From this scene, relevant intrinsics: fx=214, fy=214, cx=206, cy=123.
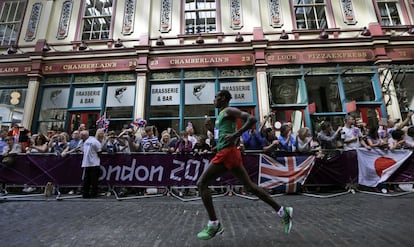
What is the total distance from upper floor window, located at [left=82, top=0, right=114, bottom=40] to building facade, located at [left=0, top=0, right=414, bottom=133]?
9 centimetres

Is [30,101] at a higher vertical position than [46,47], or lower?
lower

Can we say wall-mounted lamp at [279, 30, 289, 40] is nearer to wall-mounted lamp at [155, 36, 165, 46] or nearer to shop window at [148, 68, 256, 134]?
shop window at [148, 68, 256, 134]

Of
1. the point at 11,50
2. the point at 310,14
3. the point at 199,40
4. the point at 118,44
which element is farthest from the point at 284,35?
the point at 11,50

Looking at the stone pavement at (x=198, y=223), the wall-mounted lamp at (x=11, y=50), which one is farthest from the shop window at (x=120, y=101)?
the stone pavement at (x=198, y=223)

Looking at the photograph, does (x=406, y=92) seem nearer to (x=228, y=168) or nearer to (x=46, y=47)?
(x=228, y=168)

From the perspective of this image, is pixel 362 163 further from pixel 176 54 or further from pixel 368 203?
pixel 176 54

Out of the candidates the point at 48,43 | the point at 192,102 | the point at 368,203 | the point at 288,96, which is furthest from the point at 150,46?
the point at 368,203

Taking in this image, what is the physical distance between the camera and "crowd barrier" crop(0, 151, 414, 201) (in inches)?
Answer: 245

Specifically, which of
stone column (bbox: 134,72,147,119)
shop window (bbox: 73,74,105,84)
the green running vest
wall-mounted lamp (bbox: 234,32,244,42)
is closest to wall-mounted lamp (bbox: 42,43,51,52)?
shop window (bbox: 73,74,105,84)

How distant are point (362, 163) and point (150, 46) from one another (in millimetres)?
10295

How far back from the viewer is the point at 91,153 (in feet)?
20.7

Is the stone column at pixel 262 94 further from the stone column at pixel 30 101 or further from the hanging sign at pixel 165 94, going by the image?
the stone column at pixel 30 101

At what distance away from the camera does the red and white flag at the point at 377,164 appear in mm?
6199

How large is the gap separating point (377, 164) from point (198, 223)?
229 inches
